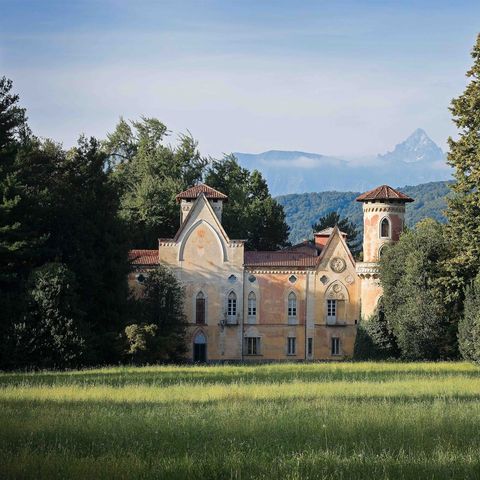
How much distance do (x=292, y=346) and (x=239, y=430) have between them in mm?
44508

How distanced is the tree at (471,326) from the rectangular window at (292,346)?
15477 mm

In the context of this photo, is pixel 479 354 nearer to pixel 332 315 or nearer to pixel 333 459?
pixel 332 315

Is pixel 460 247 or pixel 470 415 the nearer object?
pixel 470 415

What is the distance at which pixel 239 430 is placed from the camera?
71.1 feet

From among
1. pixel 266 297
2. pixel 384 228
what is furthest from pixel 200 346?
pixel 384 228

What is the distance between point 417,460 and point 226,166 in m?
69.3

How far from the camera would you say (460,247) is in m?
52.1

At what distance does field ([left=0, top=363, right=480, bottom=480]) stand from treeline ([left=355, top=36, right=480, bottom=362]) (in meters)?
15.9

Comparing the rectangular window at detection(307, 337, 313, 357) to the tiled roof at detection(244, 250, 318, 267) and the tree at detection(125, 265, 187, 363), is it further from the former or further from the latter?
the tree at detection(125, 265, 187, 363)

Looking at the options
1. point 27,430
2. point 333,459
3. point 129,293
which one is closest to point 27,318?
point 129,293

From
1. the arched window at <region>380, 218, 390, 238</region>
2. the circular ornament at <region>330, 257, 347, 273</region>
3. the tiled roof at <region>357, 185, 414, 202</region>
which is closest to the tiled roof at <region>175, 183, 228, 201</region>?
the circular ornament at <region>330, 257, 347, 273</region>

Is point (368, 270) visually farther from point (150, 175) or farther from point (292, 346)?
point (150, 175)

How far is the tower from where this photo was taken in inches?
2514

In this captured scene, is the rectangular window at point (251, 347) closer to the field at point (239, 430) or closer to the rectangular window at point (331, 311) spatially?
the rectangular window at point (331, 311)
